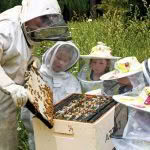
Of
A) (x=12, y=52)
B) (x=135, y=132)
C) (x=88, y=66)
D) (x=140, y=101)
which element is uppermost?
(x=12, y=52)

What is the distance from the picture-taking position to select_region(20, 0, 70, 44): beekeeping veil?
10.5 feet

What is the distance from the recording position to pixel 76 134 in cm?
297

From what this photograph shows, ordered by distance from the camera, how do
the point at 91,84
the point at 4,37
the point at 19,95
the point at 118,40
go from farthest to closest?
the point at 118,40
the point at 91,84
the point at 4,37
the point at 19,95

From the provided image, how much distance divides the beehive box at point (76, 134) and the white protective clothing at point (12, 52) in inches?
14.5

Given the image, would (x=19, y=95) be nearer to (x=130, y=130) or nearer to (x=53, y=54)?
(x=130, y=130)

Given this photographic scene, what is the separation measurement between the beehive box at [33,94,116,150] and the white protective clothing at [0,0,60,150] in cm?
37

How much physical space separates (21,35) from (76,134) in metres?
0.93

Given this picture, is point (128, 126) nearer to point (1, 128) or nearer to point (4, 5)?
point (1, 128)

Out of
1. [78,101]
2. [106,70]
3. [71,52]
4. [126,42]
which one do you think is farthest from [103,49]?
[126,42]

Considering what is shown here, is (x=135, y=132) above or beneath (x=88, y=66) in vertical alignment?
above

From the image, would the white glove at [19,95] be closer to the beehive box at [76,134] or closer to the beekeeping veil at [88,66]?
Answer: the beehive box at [76,134]

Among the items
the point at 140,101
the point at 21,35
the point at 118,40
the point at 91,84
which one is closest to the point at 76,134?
the point at 140,101

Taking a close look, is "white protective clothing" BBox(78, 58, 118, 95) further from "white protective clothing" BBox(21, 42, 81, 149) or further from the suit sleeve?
the suit sleeve

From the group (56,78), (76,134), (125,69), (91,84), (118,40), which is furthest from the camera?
(118,40)
